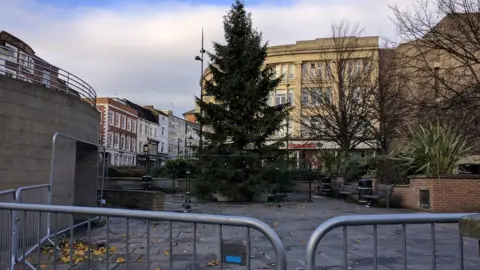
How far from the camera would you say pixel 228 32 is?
2298cm

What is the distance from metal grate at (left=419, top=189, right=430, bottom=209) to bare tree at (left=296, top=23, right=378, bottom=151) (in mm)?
12299

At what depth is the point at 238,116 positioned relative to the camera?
2159 centimetres

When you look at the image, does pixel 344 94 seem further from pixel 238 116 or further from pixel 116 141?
pixel 116 141

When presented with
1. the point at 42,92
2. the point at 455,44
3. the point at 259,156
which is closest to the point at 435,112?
the point at 455,44

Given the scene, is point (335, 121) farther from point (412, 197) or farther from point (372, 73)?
point (412, 197)

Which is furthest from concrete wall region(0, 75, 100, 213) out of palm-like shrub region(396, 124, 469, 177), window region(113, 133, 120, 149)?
window region(113, 133, 120, 149)

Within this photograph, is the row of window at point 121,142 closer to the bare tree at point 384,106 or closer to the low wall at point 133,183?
the low wall at point 133,183

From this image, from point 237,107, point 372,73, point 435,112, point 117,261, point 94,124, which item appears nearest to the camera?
point 117,261

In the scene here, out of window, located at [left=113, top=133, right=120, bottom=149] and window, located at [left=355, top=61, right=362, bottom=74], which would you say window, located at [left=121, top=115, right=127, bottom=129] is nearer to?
window, located at [left=113, top=133, right=120, bottom=149]

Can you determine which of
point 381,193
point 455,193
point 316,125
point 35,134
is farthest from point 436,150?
point 316,125

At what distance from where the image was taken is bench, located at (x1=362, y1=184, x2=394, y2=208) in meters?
Result: 16.9

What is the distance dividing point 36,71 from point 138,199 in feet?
20.4

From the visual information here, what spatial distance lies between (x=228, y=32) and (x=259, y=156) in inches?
281

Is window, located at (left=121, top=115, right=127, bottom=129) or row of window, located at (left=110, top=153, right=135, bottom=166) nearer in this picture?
row of window, located at (left=110, top=153, right=135, bottom=166)
